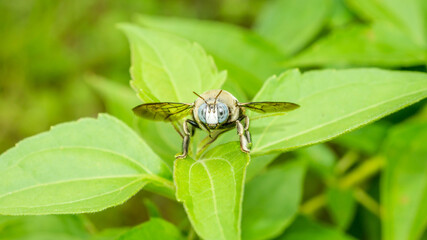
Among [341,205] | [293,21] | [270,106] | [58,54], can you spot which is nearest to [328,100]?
[270,106]

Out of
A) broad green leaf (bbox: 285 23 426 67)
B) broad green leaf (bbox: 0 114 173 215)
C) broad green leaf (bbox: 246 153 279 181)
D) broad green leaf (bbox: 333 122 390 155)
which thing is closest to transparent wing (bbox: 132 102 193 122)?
broad green leaf (bbox: 0 114 173 215)

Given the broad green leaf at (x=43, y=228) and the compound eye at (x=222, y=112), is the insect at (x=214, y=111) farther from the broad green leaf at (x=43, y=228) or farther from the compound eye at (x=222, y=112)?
Answer: the broad green leaf at (x=43, y=228)

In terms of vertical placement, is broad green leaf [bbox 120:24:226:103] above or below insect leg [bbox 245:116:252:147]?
above

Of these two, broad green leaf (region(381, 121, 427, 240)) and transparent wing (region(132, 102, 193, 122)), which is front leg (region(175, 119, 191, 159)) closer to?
transparent wing (region(132, 102, 193, 122))

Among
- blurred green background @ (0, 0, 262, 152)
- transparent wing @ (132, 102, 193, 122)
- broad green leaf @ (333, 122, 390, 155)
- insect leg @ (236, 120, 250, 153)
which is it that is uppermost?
blurred green background @ (0, 0, 262, 152)

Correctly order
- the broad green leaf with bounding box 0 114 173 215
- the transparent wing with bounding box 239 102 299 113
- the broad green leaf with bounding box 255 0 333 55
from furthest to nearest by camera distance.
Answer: the broad green leaf with bounding box 255 0 333 55 < the transparent wing with bounding box 239 102 299 113 < the broad green leaf with bounding box 0 114 173 215

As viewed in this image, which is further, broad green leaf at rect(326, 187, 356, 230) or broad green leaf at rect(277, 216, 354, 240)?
broad green leaf at rect(326, 187, 356, 230)

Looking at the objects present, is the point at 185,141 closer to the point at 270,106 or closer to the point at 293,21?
the point at 270,106

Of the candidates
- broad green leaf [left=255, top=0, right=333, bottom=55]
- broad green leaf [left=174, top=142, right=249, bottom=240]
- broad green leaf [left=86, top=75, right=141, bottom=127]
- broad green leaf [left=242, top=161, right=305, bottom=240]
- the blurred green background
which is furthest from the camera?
the blurred green background
